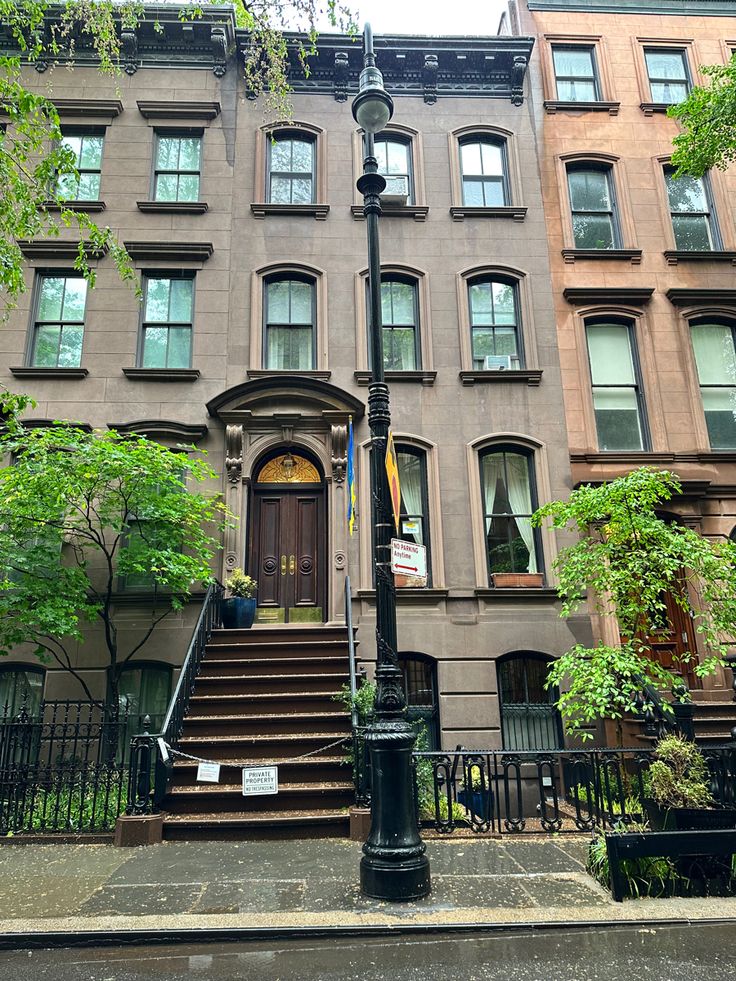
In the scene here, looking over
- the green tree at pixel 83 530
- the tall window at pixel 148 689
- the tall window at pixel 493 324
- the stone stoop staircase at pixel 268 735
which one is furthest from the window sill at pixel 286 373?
the tall window at pixel 148 689

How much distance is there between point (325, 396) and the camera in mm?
12727

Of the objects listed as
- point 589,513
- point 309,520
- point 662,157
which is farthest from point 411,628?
point 662,157

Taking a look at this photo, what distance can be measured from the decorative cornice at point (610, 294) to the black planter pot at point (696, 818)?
1038 centimetres

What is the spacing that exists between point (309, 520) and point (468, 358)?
4.52 m

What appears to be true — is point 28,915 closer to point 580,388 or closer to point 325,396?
point 325,396

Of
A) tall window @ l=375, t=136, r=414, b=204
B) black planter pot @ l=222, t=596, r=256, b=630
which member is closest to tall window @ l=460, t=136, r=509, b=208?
tall window @ l=375, t=136, r=414, b=204

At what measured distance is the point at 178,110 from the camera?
14.2 metres

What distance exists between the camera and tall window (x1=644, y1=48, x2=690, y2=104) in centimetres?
1541

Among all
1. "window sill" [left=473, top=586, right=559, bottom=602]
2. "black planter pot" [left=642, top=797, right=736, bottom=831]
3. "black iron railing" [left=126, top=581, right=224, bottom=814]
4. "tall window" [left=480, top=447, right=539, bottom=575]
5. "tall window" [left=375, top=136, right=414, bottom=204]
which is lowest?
"black planter pot" [left=642, top=797, right=736, bottom=831]

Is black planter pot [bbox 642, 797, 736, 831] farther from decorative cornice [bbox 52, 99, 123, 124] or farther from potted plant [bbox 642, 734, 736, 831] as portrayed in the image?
decorative cornice [bbox 52, 99, 123, 124]

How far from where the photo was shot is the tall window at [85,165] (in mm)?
13984

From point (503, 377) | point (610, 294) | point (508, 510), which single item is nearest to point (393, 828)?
point (508, 510)

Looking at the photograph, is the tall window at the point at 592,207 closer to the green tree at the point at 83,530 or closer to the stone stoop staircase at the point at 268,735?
the green tree at the point at 83,530

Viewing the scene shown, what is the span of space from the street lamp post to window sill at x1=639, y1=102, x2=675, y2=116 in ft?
34.7
